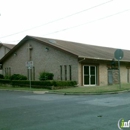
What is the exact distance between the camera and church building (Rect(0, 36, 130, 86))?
24.7 m

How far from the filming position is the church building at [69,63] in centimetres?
2469

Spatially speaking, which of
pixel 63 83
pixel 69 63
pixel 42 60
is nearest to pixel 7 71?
pixel 42 60

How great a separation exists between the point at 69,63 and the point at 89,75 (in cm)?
241

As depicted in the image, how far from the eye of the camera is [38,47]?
30031mm

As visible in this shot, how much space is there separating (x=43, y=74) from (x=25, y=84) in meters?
2.22

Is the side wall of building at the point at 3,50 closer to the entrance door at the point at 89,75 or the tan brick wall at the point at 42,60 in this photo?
the tan brick wall at the point at 42,60

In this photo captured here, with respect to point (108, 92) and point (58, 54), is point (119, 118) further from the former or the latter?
point (58, 54)

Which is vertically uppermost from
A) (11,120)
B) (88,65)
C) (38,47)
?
(38,47)

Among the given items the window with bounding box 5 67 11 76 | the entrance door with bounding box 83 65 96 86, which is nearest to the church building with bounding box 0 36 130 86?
the entrance door with bounding box 83 65 96 86

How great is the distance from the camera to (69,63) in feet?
83.1

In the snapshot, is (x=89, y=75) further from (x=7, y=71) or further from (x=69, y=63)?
(x=7, y=71)

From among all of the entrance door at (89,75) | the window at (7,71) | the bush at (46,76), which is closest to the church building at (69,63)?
the entrance door at (89,75)

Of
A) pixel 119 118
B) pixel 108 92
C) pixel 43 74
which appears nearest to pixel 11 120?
pixel 119 118

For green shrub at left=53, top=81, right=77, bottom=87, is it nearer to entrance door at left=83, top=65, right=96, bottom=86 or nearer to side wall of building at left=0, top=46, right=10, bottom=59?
entrance door at left=83, top=65, right=96, bottom=86
